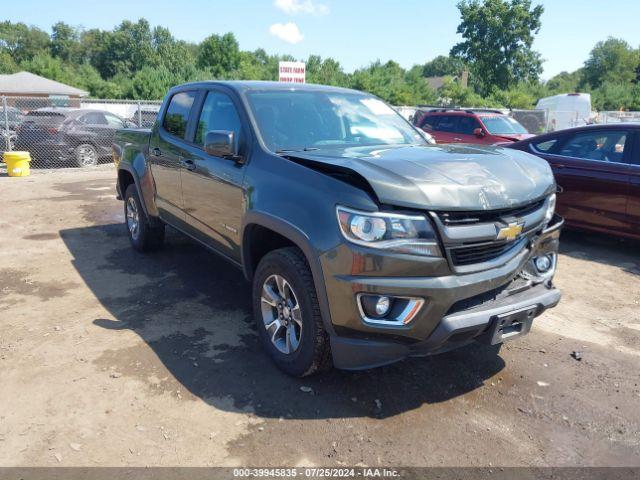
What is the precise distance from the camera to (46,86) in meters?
46.3

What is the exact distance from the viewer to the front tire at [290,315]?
3146mm

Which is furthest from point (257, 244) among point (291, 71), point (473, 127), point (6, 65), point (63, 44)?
point (63, 44)

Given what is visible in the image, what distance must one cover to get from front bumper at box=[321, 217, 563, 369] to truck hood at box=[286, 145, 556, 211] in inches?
13.6

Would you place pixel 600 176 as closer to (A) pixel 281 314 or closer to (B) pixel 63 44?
(A) pixel 281 314

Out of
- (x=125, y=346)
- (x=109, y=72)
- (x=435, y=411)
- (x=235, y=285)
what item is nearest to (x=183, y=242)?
(x=235, y=285)

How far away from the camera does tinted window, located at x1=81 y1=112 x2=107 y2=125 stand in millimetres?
14008

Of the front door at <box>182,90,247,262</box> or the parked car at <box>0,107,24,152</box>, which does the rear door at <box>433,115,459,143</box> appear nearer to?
the front door at <box>182,90,247,262</box>

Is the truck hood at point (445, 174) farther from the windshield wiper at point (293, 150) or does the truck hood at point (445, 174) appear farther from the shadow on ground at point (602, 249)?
the shadow on ground at point (602, 249)

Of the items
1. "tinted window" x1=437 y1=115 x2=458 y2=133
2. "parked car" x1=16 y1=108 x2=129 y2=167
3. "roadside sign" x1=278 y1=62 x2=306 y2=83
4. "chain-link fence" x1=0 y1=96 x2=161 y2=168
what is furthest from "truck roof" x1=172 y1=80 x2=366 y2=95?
"parked car" x1=16 y1=108 x2=129 y2=167

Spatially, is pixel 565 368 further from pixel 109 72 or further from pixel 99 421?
pixel 109 72

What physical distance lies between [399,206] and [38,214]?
7.56 metres

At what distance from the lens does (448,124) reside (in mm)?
13648

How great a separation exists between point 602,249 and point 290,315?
17.5 ft

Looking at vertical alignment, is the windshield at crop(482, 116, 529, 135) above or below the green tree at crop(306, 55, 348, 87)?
below
